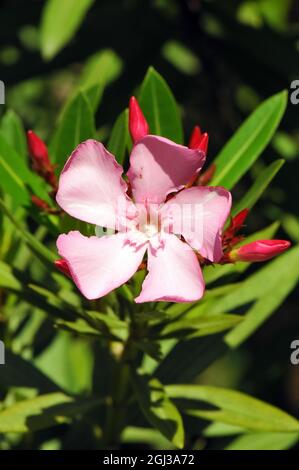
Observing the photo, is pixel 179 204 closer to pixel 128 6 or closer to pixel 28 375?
pixel 28 375

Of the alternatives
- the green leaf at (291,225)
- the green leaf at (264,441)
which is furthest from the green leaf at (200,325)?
the green leaf at (291,225)

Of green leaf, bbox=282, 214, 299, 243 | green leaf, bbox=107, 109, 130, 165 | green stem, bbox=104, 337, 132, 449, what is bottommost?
green stem, bbox=104, 337, 132, 449

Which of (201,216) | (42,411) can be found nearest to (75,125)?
(201,216)

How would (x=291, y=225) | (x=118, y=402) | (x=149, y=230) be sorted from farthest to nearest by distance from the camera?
(x=291, y=225) < (x=118, y=402) < (x=149, y=230)

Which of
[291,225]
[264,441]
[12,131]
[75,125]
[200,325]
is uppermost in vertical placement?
[75,125]

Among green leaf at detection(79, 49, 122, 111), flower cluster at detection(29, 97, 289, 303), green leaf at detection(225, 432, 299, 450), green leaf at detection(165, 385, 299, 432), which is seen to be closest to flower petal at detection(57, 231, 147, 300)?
flower cluster at detection(29, 97, 289, 303)

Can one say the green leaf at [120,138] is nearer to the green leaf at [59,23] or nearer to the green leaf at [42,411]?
the green leaf at [42,411]

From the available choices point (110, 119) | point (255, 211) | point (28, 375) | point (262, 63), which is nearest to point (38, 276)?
point (28, 375)

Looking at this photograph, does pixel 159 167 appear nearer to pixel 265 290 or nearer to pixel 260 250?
pixel 260 250

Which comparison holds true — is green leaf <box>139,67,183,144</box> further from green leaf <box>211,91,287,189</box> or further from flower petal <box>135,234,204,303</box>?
flower petal <box>135,234,204,303</box>
